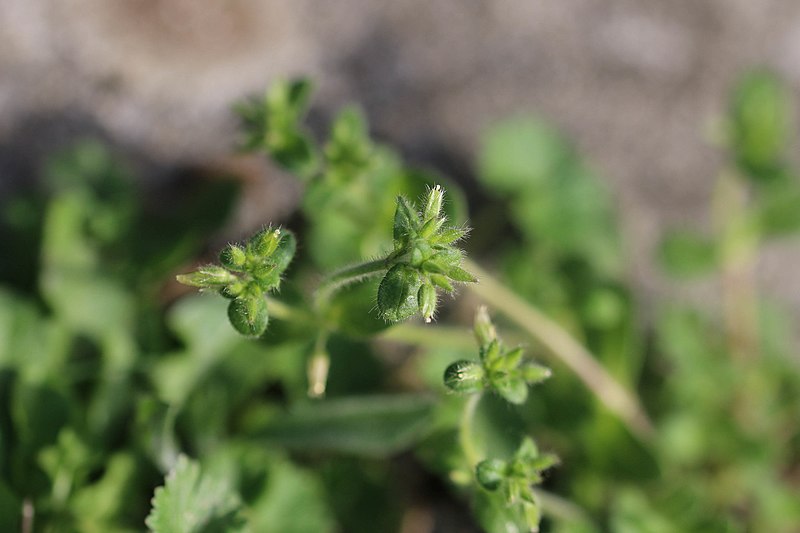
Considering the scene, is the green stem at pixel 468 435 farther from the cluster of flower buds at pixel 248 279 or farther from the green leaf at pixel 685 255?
the green leaf at pixel 685 255

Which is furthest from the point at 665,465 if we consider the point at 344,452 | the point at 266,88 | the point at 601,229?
the point at 266,88

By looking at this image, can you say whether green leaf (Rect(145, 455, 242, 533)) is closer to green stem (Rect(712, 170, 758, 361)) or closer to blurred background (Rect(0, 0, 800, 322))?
blurred background (Rect(0, 0, 800, 322))

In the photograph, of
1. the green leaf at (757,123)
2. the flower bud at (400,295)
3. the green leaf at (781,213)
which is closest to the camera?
the flower bud at (400,295)

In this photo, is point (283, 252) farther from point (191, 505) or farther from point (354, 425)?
point (354, 425)

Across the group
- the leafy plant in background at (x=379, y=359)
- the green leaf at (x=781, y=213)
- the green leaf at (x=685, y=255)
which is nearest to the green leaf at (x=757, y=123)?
the leafy plant in background at (x=379, y=359)

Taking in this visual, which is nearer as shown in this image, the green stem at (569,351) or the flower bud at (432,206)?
the flower bud at (432,206)

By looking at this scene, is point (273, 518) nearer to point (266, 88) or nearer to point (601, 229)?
point (266, 88)
